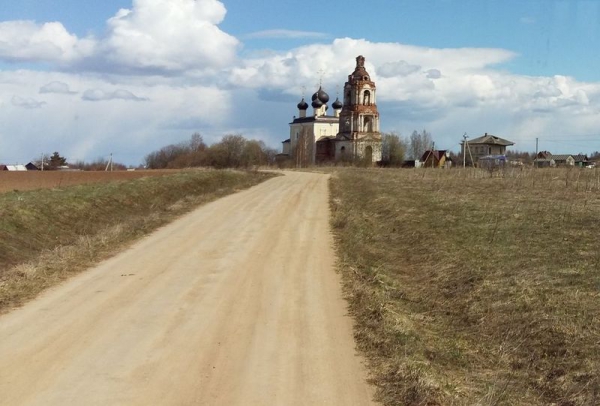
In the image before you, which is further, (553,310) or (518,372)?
(553,310)

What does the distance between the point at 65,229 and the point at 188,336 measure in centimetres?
1415

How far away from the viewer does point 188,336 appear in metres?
9.35

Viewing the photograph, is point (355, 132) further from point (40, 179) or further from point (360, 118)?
point (40, 179)

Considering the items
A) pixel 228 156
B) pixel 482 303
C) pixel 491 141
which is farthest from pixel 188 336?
pixel 491 141

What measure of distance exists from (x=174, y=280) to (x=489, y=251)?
21.5 ft

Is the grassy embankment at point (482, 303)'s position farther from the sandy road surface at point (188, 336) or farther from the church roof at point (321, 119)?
the church roof at point (321, 119)

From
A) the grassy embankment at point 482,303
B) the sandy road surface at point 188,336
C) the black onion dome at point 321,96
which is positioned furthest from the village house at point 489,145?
the sandy road surface at point 188,336

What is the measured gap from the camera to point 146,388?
7215 mm

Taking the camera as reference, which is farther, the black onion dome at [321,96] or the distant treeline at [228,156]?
the black onion dome at [321,96]

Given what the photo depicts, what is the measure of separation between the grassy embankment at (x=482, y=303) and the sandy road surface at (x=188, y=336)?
0.58 metres

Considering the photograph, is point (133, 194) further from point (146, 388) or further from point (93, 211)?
point (146, 388)

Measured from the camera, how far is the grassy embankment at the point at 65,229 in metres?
13.3

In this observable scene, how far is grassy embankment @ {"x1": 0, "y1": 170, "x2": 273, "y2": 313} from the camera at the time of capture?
13.3 meters

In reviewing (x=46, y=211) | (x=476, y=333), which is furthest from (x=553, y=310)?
(x=46, y=211)
